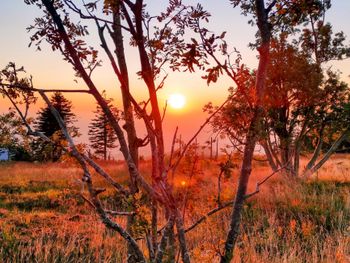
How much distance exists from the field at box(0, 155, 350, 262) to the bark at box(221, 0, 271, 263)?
0.09 m

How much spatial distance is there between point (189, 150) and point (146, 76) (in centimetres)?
57

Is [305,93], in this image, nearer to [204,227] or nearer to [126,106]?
[204,227]

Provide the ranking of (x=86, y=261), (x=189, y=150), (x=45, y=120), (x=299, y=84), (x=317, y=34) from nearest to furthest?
(x=189, y=150), (x=86, y=261), (x=299, y=84), (x=317, y=34), (x=45, y=120)

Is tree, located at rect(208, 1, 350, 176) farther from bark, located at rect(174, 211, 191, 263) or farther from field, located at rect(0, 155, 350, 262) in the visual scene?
bark, located at rect(174, 211, 191, 263)

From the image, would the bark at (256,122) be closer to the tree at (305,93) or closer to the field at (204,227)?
the field at (204,227)

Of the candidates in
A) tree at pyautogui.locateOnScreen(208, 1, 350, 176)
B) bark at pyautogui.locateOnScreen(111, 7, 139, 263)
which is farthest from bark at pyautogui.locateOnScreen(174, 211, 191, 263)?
tree at pyautogui.locateOnScreen(208, 1, 350, 176)

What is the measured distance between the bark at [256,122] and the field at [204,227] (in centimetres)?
9

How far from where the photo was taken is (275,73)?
43.5ft

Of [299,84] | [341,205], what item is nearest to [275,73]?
[299,84]

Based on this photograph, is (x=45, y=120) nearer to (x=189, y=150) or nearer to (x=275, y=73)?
(x=275, y=73)

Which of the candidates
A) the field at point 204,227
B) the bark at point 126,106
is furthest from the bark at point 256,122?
the bark at point 126,106

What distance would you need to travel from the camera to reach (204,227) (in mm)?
6531

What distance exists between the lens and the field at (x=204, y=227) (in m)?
3.13

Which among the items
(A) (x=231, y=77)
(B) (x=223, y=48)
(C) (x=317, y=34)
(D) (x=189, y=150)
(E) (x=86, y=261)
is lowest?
(E) (x=86, y=261)
